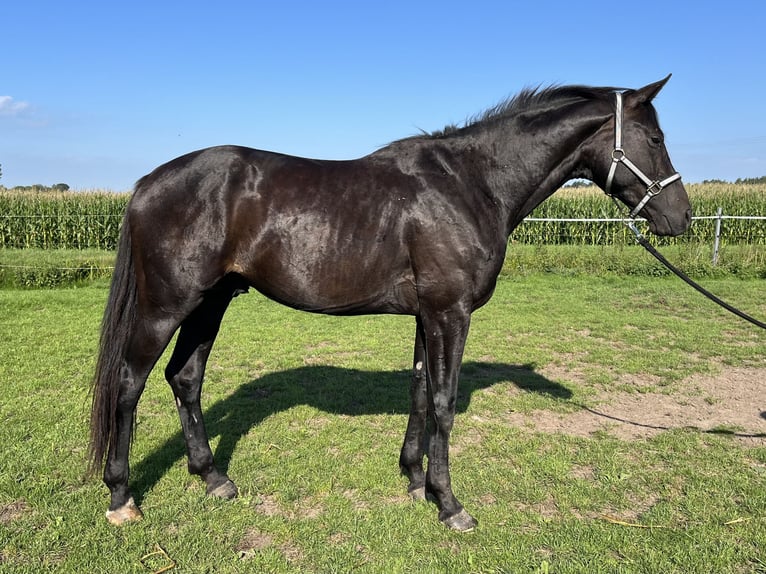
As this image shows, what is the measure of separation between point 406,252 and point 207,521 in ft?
6.65

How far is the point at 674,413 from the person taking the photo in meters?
5.21

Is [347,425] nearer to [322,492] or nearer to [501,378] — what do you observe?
[322,492]

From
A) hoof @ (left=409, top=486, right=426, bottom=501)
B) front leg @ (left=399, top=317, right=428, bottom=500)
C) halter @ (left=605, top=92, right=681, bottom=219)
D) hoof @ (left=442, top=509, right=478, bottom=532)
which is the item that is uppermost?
halter @ (left=605, top=92, right=681, bottom=219)

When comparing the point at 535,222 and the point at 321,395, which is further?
the point at 535,222

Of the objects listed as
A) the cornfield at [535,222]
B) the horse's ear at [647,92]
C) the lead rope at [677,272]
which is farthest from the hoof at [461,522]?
the cornfield at [535,222]

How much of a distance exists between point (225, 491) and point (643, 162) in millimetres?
3400

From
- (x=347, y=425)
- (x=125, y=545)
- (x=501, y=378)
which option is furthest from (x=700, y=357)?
(x=125, y=545)

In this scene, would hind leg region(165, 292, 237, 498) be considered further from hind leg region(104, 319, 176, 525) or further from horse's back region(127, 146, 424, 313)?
horse's back region(127, 146, 424, 313)

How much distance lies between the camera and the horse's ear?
10.5ft

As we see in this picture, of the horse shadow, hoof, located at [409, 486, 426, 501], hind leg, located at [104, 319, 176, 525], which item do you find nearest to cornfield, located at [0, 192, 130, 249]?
the horse shadow

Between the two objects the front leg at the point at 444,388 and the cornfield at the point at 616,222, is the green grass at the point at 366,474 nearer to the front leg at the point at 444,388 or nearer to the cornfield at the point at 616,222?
the front leg at the point at 444,388

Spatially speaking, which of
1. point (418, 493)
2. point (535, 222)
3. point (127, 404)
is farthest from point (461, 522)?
point (535, 222)

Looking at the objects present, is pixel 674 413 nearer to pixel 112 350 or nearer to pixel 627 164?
pixel 627 164

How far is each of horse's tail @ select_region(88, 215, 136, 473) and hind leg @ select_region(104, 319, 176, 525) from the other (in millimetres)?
42
